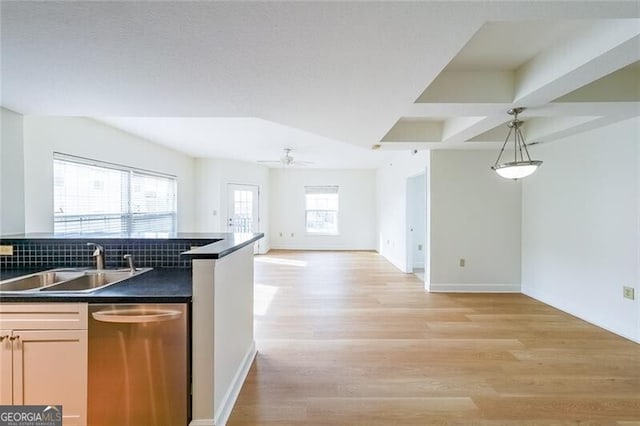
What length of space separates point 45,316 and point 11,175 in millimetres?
1729

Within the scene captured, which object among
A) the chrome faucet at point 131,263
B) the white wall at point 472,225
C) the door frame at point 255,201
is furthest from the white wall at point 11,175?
the white wall at point 472,225

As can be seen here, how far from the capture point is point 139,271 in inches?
82.4

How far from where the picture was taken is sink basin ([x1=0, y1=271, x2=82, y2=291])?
6.14 feet

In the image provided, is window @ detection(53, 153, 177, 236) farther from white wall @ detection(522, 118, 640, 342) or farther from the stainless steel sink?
white wall @ detection(522, 118, 640, 342)

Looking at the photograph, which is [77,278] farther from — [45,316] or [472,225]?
[472,225]

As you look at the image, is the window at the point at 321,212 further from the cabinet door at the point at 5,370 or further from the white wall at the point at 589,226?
the cabinet door at the point at 5,370

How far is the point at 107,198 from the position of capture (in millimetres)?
4340

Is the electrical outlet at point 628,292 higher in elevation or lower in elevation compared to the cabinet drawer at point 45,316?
lower

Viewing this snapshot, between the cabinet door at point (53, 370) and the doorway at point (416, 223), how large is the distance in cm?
493

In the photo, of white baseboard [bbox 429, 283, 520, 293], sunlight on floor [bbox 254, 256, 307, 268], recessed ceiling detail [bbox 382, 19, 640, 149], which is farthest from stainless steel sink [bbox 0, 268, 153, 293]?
sunlight on floor [bbox 254, 256, 307, 268]

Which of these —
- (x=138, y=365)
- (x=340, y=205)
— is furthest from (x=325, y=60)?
(x=340, y=205)

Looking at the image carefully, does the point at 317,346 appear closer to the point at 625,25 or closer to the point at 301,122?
the point at 301,122

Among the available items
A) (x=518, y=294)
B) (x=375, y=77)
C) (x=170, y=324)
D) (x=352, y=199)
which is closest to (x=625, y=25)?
(x=375, y=77)

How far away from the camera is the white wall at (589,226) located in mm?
2902
